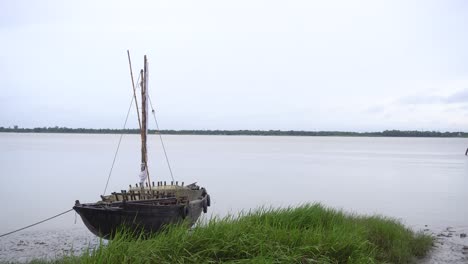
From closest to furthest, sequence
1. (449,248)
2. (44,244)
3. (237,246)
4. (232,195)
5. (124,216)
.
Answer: (237,246) < (124,216) < (449,248) < (44,244) < (232,195)

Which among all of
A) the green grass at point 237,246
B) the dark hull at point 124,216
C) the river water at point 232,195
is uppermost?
the green grass at point 237,246

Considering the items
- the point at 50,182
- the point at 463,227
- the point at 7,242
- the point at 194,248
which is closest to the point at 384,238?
the point at 194,248

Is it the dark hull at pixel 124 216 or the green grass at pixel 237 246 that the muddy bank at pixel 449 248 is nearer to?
the green grass at pixel 237 246

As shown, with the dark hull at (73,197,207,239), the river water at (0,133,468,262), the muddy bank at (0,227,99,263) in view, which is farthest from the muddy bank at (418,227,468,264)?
the muddy bank at (0,227,99,263)

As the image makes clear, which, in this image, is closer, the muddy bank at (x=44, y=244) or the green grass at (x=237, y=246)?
the green grass at (x=237, y=246)

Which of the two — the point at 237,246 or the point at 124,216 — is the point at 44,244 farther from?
the point at 237,246

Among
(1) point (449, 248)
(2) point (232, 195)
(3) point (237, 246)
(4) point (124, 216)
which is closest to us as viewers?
(3) point (237, 246)

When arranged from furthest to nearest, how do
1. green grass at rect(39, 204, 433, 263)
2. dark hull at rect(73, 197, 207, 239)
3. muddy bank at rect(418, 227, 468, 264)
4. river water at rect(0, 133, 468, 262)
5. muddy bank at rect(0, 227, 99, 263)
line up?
river water at rect(0, 133, 468, 262) < muddy bank at rect(0, 227, 99, 263) < dark hull at rect(73, 197, 207, 239) < muddy bank at rect(418, 227, 468, 264) < green grass at rect(39, 204, 433, 263)

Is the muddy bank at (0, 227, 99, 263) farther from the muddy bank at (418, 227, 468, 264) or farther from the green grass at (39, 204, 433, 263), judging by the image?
the muddy bank at (418, 227, 468, 264)

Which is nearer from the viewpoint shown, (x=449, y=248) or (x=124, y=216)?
(x=124, y=216)

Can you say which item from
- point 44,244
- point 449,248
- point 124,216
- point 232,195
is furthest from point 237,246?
point 232,195

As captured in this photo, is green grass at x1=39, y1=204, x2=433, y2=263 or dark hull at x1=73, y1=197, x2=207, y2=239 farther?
dark hull at x1=73, y1=197, x2=207, y2=239

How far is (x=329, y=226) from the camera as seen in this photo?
934 cm

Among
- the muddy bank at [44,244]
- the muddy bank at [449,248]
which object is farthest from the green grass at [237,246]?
the muddy bank at [44,244]
